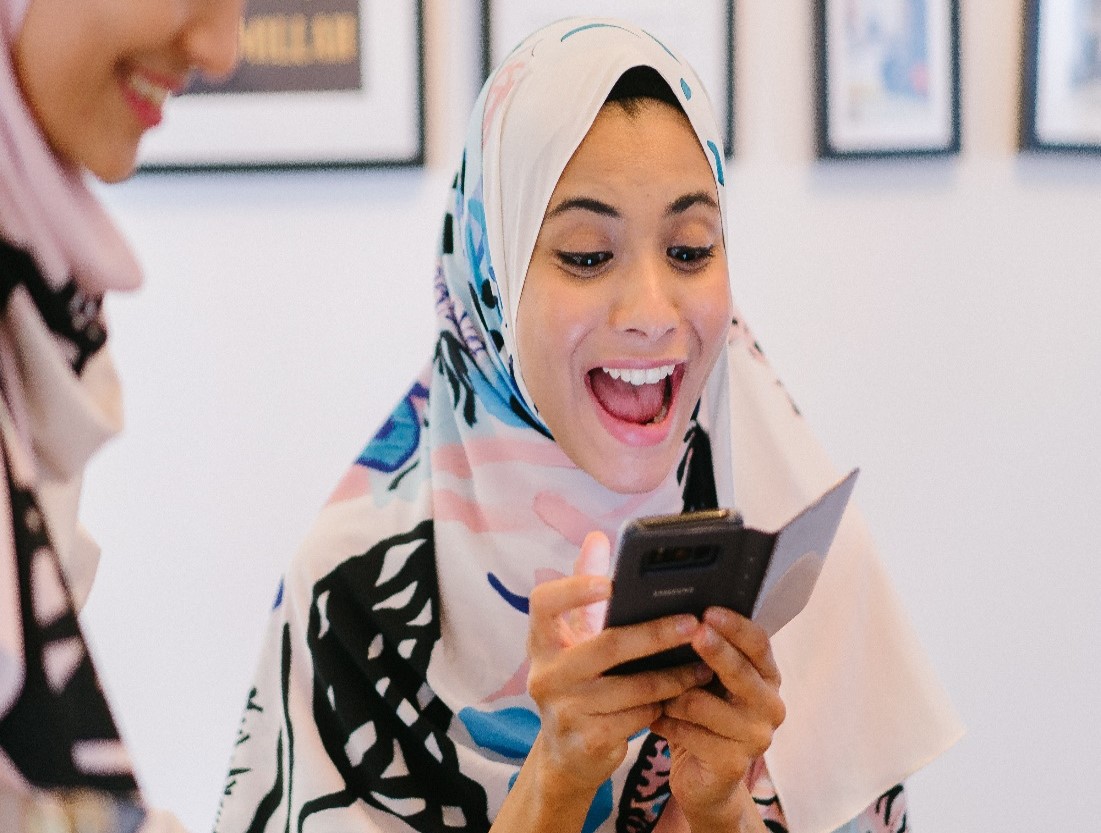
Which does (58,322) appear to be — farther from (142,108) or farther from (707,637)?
(707,637)

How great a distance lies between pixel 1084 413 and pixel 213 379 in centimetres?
141

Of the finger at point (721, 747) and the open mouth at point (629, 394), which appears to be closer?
the finger at point (721, 747)

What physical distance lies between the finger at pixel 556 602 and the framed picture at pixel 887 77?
1.09 metres

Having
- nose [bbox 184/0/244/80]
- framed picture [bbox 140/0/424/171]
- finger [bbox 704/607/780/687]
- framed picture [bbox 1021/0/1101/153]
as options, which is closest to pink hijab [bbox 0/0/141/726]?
nose [bbox 184/0/244/80]

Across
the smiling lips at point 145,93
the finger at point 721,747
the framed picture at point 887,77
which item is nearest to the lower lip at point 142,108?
the smiling lips at point 145,93

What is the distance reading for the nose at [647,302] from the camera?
959mm

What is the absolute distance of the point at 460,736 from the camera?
115cm

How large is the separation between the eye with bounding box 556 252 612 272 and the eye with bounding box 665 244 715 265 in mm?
58

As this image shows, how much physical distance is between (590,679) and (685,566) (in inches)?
5.7

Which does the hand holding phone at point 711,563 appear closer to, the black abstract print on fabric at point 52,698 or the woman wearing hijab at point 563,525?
the woman wearing hijab at point 563,525

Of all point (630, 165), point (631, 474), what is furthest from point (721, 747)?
point (630, 165)

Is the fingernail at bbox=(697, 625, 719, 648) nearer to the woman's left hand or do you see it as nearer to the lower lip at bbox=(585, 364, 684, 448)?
the woman's left hand

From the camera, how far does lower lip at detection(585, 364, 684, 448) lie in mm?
1006

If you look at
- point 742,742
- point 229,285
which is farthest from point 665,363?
point 229,285
